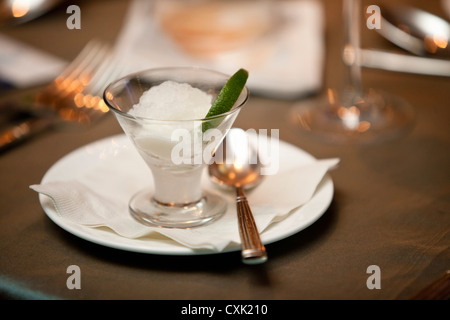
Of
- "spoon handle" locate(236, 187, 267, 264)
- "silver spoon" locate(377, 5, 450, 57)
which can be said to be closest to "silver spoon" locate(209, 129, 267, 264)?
"spoon handle" locate(236, 187, 267, 264)

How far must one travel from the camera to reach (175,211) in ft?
1.54

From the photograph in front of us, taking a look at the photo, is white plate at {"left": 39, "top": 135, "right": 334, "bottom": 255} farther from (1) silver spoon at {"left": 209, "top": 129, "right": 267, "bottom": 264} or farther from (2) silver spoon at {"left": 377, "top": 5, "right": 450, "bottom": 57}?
(2) silver spoon at {"left": 377, "top": 5, "right": 450, "bottom": 57}

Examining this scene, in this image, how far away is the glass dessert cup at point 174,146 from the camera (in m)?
0.42

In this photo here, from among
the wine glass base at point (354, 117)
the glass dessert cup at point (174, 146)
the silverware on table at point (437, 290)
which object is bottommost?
the silverware on table at point (437, 290)

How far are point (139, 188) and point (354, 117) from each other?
305 mm

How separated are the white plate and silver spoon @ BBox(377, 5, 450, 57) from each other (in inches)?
14.1

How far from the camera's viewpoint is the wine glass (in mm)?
658

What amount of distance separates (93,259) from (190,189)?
0.33 ft

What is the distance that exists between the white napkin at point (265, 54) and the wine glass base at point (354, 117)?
1.6 inches

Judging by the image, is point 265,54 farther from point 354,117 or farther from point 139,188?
point 139,188

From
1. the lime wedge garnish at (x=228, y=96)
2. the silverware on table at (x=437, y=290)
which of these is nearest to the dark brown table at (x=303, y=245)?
the silverware on table at (x=437, y=290)

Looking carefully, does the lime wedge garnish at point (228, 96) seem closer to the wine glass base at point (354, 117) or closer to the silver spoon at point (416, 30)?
the wine glass base at point (354, 117)
